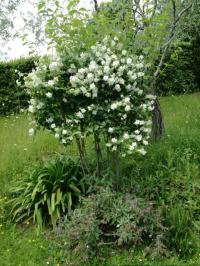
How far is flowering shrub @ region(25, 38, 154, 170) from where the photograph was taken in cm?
486

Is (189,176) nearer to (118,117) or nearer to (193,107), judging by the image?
(118,117)

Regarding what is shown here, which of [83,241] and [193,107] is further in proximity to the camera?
[193,107]

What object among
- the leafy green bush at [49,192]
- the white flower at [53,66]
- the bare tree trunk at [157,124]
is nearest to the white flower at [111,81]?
the white flower at [53,66]

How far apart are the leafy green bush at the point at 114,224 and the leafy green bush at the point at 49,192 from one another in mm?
364

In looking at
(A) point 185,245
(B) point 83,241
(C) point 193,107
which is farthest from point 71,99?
(C) point 193,107

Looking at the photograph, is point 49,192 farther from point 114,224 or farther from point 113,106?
point 113,106

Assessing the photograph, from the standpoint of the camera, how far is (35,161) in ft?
22.9

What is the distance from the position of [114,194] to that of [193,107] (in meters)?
6.07

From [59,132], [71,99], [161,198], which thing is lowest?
[161,198]

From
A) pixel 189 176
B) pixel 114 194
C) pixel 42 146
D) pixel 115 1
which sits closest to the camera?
pixel 114 194

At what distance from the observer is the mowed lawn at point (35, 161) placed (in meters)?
4.60

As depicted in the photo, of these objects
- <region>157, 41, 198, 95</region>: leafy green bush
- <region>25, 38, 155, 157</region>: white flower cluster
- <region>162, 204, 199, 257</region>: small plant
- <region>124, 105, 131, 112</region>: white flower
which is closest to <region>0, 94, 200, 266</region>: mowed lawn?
<region>162, 204, 199, 257</region>: small plant

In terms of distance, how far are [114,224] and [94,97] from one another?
143 centimetres

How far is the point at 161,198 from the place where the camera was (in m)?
5.21
